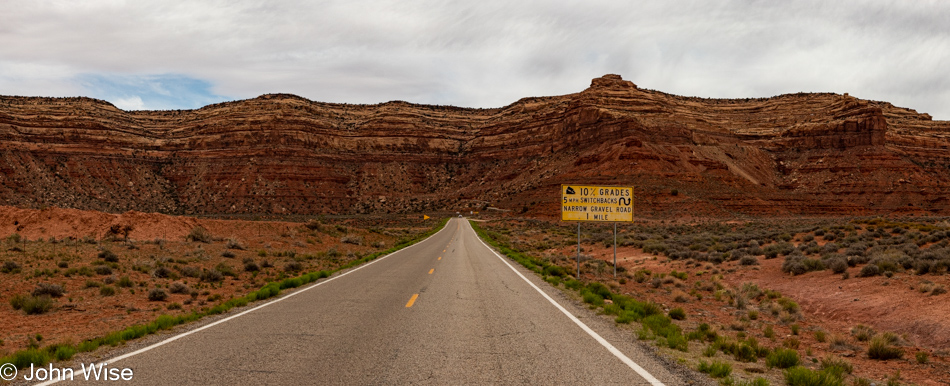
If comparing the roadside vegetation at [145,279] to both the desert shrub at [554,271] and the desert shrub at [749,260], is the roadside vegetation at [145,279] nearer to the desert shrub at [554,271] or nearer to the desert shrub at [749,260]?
the desert shrub at [554,271]

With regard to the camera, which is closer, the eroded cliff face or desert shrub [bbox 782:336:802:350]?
desert shrub [bbox 782:336:802:350]

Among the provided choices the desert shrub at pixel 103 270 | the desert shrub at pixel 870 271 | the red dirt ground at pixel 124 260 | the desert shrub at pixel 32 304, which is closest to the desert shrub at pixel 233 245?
the red dirt ground at pixel 124 260

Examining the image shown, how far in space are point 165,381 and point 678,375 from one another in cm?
560

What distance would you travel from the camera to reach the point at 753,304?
1326 centimetres

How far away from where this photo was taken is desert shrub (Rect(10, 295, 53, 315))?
10344 mm

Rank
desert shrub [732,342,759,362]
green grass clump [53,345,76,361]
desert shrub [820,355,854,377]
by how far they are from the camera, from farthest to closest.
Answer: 1. desert shrub [732,342,759,362]
2. green grass clump [53,345,76,361]
3. desert shrub [820,355,854,377]

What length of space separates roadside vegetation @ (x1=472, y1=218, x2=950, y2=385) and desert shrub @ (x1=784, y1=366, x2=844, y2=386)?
0.01m

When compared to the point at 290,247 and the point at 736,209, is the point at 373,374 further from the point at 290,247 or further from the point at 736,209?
the point at 736,209

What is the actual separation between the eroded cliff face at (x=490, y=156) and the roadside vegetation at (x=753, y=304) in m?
42.0

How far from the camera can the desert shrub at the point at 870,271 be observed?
13.5 meters

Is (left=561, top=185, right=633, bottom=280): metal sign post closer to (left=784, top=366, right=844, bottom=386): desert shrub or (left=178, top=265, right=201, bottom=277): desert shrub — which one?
(left=784, top=366, right=844, bottom=386): desert shrub

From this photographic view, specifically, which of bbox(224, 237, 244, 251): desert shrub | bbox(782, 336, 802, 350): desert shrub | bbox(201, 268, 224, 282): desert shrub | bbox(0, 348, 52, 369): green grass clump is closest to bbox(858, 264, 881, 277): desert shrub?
bbox(782, 336, 802, 350): desert shrub

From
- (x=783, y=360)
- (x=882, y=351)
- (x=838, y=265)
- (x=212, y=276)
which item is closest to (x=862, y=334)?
(x=882, y=351)

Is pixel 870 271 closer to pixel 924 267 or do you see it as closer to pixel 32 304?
pixel 924 267
